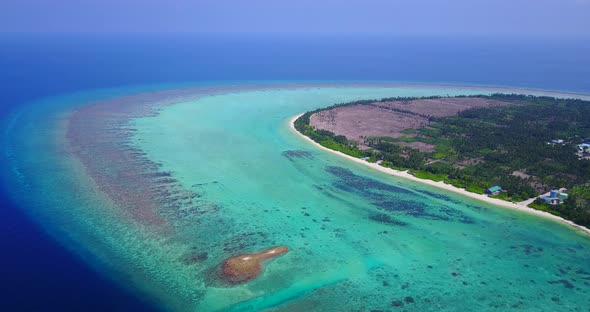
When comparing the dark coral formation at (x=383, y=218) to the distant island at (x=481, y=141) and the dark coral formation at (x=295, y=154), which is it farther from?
the dark coral formation at (x=295, y=154)

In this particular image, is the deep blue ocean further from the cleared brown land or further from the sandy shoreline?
the cleared brown land

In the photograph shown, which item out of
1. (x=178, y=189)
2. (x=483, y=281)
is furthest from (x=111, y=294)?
(x=483, y=281)

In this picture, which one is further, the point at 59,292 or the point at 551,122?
the point at 551,122

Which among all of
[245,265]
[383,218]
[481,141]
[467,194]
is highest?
[481,141]

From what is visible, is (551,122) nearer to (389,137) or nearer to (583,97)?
(389,137)

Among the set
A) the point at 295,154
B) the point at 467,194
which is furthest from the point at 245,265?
the point at 295,154

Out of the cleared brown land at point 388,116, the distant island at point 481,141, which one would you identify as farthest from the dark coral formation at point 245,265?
the cleared brown land at point 388,116

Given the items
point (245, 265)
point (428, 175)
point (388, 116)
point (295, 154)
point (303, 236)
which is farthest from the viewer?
point (388, 116)

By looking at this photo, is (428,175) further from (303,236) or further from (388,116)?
(388,116)
